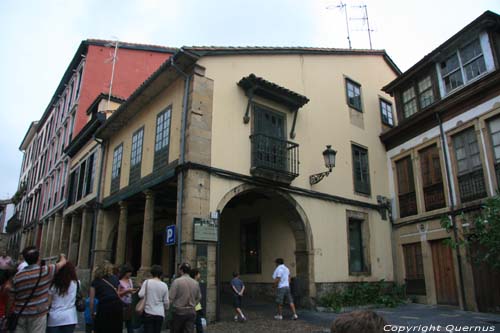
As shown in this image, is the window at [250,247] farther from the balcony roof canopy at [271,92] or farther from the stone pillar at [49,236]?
the stone pillar at [49,236]

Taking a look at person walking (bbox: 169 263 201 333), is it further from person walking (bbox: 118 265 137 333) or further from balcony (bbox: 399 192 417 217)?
balcony (bbox: 399 192 417 217)

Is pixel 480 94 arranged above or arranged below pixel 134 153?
above

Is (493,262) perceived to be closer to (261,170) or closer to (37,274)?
(261,170)

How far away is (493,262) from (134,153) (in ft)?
36.9

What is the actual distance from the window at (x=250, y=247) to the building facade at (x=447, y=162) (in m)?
5.12

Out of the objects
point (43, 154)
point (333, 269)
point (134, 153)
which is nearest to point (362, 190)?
point (333, 269)

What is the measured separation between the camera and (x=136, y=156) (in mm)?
13273

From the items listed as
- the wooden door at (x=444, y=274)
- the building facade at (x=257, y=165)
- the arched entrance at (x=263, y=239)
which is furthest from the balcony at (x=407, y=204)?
the arched entrance at (x=263, y=239)

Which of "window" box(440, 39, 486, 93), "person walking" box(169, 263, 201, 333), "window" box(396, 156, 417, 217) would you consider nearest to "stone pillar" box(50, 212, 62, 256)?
"person walking" box(169, 263, 201, 333)

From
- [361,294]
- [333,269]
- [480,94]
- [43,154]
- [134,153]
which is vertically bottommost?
[361,294]

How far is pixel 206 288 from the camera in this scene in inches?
351

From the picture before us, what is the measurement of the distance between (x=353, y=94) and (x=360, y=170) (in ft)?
10.1

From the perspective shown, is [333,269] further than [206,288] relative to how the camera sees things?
Yes

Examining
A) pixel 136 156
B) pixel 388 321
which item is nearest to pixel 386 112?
pixel 388 321
